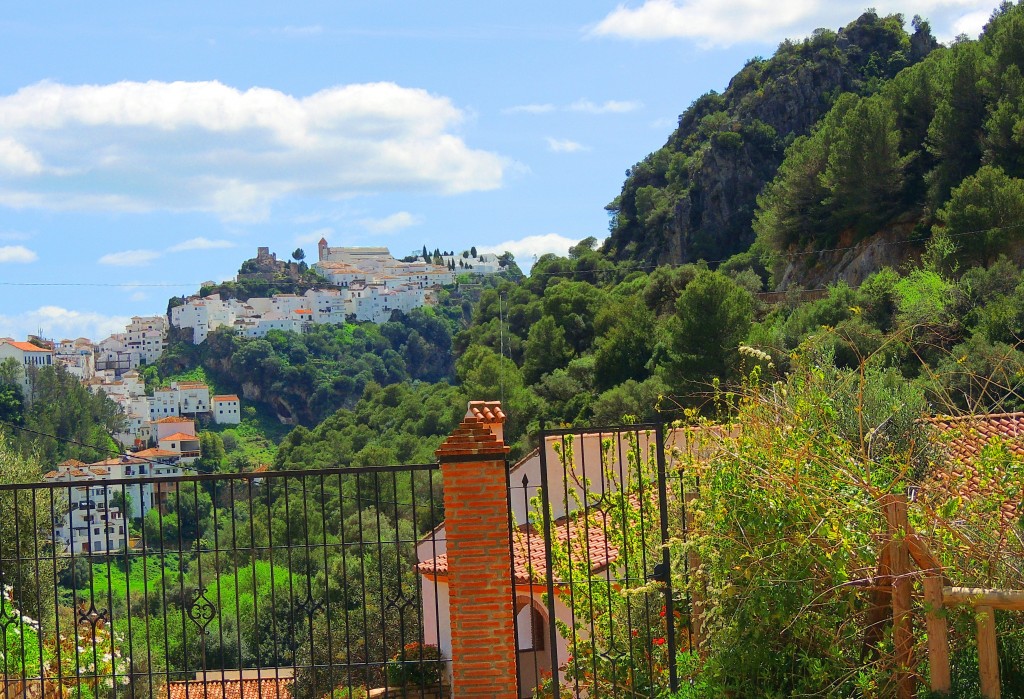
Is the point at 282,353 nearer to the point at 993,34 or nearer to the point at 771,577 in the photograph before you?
the point at 993,34

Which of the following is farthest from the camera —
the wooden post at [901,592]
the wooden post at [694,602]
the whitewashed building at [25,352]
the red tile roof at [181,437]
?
the whitewashed building at [25,352]

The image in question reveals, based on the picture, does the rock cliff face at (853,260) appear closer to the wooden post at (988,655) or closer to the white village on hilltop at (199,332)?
the wooden post at (988,655)

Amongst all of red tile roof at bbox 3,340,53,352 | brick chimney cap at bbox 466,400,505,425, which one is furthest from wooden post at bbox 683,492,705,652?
red tile roof at bbox 3,340,53,352

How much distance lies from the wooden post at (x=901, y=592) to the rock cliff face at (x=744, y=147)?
4807 cm

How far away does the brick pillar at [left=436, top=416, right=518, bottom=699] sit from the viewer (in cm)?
475

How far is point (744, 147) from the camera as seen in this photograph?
5478 centimetres

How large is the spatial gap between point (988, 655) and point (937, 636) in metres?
0.18

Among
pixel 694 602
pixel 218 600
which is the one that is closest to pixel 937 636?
pixel 694 602

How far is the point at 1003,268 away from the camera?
2338cm

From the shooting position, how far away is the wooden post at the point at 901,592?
12.4ft

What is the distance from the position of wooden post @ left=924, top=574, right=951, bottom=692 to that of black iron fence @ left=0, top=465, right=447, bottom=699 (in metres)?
2.04

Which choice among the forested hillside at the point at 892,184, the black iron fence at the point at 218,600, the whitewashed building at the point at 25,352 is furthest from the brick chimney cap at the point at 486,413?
the whitewashed building at the point at 25,352

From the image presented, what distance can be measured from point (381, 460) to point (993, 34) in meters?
24.3

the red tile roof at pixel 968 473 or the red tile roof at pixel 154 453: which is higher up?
the red tile roof at pixel 968 473
